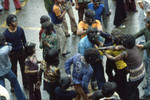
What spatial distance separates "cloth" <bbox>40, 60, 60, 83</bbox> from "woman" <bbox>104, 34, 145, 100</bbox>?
1.19m

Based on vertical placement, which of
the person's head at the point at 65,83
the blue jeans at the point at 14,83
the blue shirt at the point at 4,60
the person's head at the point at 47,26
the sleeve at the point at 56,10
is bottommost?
the blue jeans at the point at 14,83

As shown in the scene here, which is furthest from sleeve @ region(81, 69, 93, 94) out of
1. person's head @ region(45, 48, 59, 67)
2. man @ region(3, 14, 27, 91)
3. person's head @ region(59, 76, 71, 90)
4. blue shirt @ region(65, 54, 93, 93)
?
man @ region(3, 14, 27, 91)

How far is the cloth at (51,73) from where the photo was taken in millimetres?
5602

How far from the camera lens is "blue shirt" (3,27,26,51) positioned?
6.50m

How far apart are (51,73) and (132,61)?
1.66 metres

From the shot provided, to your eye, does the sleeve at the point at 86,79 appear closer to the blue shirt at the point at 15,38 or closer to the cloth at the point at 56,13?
the blue shirt at the point at 15,38

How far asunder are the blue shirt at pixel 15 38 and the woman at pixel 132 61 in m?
2.11

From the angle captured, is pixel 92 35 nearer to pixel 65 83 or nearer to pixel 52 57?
pixel 52 57

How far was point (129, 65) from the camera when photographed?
19.5ft

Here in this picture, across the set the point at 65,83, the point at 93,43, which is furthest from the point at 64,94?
the point at 93,43

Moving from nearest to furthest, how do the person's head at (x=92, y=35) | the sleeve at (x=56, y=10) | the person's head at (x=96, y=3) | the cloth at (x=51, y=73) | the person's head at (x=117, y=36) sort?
the cloth at (x=51, y=73), the person's head at (x=117, y=36), the person's head at (x=92, y=35), the person's head at (x=96, y=3), the sleeve at (x=56, y=10)

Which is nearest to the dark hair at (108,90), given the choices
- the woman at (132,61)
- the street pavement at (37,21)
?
the woman at (132,61)

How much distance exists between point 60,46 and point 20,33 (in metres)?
1.96

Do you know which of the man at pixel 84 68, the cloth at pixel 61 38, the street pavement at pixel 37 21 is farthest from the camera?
the street pavement at pixel 37 21
